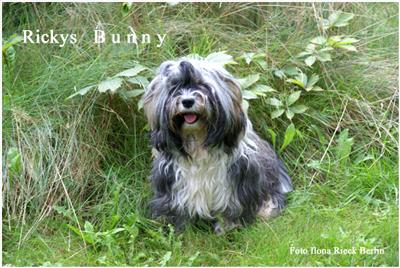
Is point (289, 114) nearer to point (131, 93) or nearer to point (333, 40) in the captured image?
point (333, 40)

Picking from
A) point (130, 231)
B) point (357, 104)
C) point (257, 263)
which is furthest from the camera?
point (357, 104)

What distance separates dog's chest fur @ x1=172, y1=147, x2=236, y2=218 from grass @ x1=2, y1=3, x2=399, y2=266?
0.55 ft

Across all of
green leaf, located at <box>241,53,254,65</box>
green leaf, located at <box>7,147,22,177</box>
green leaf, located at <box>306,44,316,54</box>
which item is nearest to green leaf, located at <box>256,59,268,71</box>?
green leaf, located at <box>241,53,254,65</box>

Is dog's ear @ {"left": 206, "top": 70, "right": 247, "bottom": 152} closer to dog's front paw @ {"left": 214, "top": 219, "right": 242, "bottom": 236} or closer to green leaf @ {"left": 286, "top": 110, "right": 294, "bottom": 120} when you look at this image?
dog's front paw @ {"left": 214, "top": 219, "right": 242, "bottom": 236}

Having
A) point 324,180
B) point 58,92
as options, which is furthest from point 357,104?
point 58,92

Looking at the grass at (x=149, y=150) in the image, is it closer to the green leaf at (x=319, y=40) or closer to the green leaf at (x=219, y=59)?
the green leaf at (x=319, y=40)

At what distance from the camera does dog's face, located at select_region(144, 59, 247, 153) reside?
397cm

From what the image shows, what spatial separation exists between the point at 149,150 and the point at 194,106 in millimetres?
1155

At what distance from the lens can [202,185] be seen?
434cm

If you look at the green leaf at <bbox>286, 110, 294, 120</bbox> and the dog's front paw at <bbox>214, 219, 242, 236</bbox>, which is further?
the green leaf at <bbox>286, 110, 294, 120</bbox>

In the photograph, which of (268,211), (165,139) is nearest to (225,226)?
(268,211)

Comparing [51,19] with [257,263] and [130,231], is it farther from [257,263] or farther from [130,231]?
[257,263]

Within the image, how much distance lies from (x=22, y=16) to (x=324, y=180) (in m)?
2.38

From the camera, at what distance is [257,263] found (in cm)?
408
